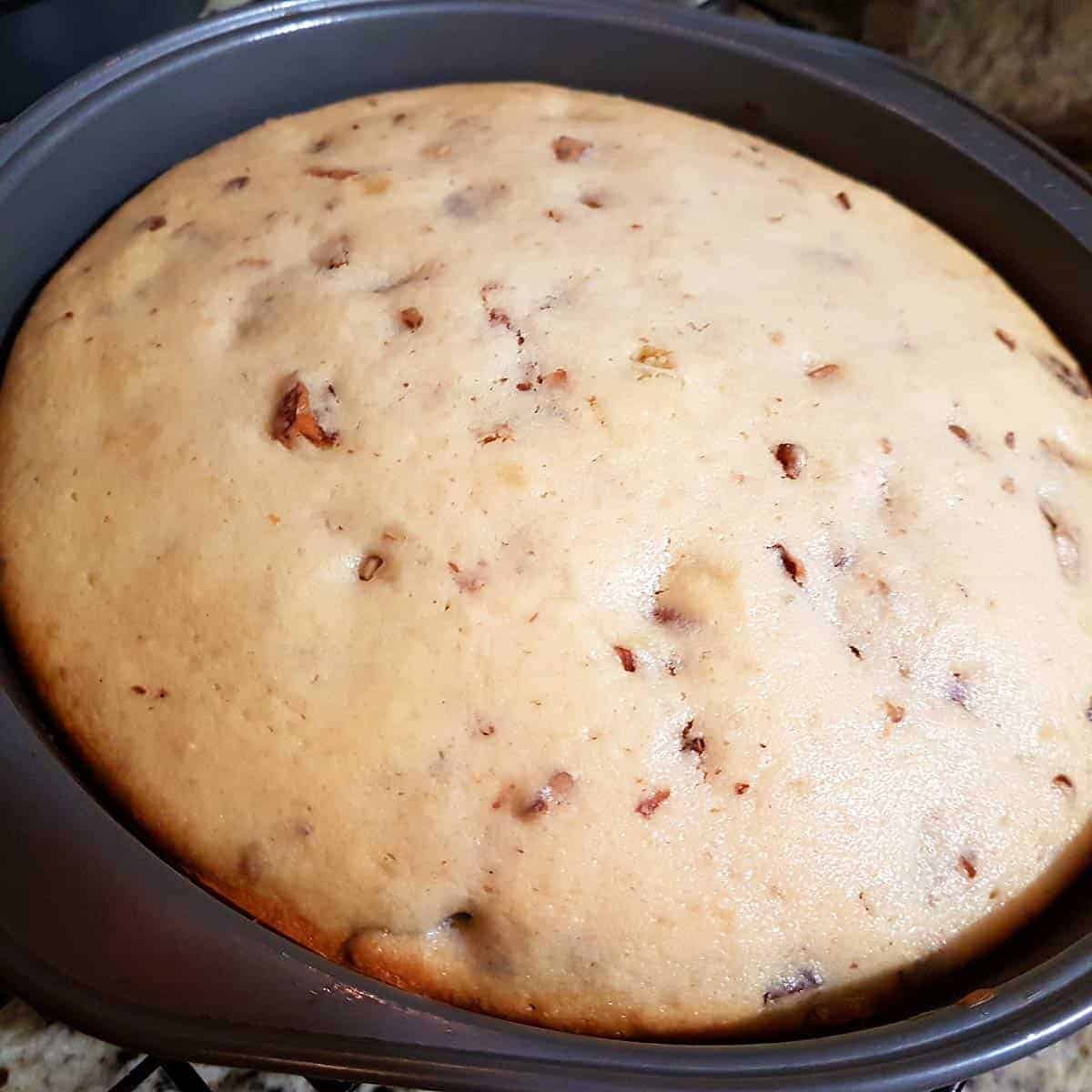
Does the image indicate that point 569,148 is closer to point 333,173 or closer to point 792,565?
point 333,173

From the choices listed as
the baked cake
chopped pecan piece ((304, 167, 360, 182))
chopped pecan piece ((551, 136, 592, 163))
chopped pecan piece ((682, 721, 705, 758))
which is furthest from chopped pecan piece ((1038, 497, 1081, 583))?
chopped pecan piece ((304, 167, 360, 182))

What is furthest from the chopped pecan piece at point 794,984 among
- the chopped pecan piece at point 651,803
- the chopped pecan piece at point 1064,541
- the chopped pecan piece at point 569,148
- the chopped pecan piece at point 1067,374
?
the chopped pecan piece at point 569,148

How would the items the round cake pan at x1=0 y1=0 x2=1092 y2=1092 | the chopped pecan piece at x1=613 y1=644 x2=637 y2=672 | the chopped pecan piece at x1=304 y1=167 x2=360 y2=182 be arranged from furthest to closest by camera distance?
1. the chopped pecan piece at x1=304 y1=167 x2=360 y2=182
2. the chopped pecan piece at x1=613 y1=644 x2=637 y2=672
3. the round cake pan at x1=0 y1=0 x2=1092 y2=1092

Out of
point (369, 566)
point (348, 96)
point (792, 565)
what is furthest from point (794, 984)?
point (348, 96)

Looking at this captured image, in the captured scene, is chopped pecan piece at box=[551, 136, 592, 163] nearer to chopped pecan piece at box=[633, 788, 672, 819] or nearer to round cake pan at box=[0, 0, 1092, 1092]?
round cake pan at box=[0, 0, 1092, 1092]

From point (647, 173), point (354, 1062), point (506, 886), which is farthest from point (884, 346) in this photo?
point (354, 1062)

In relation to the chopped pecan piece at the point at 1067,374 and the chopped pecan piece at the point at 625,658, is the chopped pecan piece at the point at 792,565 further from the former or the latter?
the chopped pecan piece at the point at 1067,374
